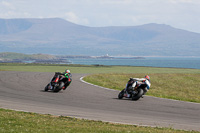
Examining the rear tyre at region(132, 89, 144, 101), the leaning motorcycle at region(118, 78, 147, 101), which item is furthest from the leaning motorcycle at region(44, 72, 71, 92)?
the rear tyre at region(132, 89, 144, 101)

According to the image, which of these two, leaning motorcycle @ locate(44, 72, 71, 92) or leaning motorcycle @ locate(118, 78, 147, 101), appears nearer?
leaning motorcycle @ locate(118, 78, 147, 101)

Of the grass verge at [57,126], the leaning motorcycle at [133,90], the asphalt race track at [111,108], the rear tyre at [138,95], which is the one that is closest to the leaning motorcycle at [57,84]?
the asphalt race track at [111,108]

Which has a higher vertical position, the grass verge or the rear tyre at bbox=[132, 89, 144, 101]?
the rear tyre at bbox=[132, 89, 144, 101]

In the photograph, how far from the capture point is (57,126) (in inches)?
509

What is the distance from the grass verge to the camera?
39.3 feet

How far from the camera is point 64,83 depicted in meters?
26.4

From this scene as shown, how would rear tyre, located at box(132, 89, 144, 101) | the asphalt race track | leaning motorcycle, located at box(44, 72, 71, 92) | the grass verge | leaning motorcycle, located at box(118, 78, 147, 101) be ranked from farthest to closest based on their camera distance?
leaning motorcycle, located at box(44, 72, 71, 92) < leaning motorcycle, located at box(118, 78, 147, 101) < rear tyre, located at box(132, 89, 144, 101) < the asphalt race track < the grass verge

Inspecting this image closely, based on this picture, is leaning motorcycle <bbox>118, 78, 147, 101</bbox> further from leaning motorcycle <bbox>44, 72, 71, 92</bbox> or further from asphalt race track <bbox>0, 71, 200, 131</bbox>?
leaning motorcycle <bbox>44, 72, 71, 92</bbox>

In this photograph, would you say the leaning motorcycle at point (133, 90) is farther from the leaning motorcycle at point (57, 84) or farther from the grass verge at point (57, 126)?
the grass verge at point (57, 126)

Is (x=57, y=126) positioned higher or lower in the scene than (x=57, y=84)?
lower

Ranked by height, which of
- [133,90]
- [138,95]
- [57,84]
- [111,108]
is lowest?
[111,108]

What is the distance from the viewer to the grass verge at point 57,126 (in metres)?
12.0

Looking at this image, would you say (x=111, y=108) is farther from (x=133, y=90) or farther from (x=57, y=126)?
(x=57, y=126)

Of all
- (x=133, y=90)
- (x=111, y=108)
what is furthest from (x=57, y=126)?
(x=133, y=90)
